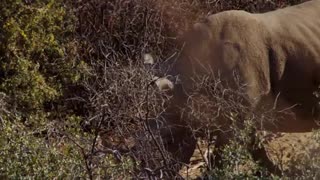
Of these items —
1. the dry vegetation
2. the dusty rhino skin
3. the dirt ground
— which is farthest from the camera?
the dusty rhino skin

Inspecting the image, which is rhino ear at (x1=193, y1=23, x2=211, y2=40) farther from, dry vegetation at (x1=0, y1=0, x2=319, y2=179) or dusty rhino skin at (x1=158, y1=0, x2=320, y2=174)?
dry vegetation at (x1=0, y1=0, x2=319, y2=179)

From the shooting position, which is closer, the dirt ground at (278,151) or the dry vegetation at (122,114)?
the dry vegetation at (122,114)

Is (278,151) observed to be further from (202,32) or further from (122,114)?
(122,114)

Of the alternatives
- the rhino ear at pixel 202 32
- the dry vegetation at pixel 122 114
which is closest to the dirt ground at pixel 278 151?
the dry vegetation at pixel 122 114

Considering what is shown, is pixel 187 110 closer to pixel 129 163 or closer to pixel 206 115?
pixel 206 115

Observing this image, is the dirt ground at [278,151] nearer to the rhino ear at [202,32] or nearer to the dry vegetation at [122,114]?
the dry vegetation at [122,114]

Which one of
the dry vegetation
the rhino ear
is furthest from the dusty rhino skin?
the dry vegetation

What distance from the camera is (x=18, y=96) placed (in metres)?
9.62

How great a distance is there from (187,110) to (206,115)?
0.40 meters

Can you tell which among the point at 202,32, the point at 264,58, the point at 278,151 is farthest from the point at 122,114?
the point at 278,151

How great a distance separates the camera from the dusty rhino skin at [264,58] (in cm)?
809

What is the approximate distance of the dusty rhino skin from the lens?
8086 millimetres

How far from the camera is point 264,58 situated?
8328mm

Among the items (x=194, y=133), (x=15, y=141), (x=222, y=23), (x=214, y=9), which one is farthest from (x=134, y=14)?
(x=15, y=141)
